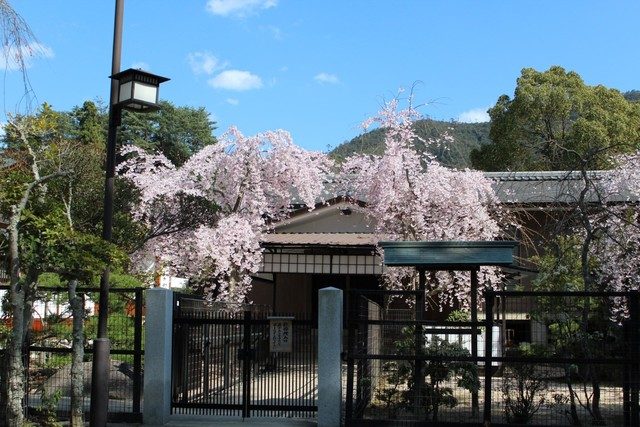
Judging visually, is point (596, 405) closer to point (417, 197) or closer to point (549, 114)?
point (417, 197)

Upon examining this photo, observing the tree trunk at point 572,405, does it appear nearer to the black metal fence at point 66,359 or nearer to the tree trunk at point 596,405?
the tree trunk at point 596,405

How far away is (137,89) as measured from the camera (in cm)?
1015

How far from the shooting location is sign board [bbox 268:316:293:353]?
11609 millimetres

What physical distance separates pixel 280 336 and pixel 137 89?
4225 mm

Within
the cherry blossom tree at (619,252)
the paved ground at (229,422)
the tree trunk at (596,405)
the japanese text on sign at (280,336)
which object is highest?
the cherry blossom tree at (619,252)

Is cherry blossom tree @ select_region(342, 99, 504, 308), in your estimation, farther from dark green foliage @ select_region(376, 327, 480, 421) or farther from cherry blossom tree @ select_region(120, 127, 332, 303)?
dark green foliage @ select_region(376, 327, 480, 421)

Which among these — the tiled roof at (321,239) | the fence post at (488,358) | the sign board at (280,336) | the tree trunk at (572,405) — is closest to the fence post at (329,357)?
the sign board at (280,336)

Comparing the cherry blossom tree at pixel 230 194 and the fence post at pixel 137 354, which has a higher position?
the cherry blossom tree at pixel 230 194

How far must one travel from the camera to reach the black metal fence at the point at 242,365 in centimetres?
1162

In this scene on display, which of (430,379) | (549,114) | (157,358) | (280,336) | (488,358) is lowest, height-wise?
(430,379)

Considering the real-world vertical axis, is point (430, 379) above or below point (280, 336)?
below

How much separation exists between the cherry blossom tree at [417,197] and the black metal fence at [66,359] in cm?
630

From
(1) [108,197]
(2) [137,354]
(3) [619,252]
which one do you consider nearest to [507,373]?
(3) [619,252]

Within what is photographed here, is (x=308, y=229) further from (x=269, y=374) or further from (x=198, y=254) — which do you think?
(x=269, y=374)
